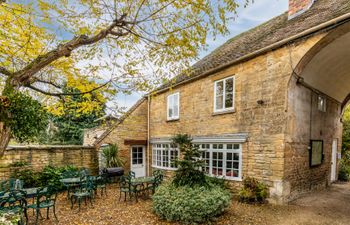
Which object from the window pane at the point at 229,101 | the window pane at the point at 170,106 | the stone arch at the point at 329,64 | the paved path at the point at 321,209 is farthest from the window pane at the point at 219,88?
the paved path at the point at 321,209

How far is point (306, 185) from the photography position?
844 centimetres

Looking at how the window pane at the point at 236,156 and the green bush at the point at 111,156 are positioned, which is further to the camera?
the green bush at the point at 111,156

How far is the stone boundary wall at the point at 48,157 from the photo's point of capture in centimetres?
925

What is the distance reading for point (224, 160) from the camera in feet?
29.7

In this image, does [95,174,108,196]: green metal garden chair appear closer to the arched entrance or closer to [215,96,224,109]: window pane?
[215,96,224,109]: window pane

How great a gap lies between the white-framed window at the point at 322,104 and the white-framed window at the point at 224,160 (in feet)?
15.0

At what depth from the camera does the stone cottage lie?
7.07 m

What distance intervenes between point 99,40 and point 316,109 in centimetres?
954

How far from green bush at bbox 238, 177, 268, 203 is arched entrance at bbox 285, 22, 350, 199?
99 cm

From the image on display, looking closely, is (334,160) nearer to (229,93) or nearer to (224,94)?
(229,93)

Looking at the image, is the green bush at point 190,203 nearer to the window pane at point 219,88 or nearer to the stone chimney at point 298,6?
the window pane at point 219,88

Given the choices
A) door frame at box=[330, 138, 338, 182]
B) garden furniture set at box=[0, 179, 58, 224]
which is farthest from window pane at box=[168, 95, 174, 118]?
door frame at box=[330, 138, 338, 182]

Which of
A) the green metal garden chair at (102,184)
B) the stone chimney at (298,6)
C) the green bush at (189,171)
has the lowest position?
the green metal garden chair at (102,184)

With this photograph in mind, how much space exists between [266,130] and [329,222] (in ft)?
10.7
